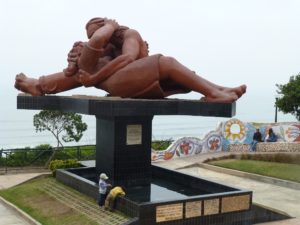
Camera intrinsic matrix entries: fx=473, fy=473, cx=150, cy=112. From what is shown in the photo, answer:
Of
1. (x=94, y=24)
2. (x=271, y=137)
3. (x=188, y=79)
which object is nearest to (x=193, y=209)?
(x=188, y=79)

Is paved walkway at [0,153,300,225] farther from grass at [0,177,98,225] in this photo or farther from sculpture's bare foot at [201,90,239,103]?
sculpture's bare foot at [201,90,239,103]

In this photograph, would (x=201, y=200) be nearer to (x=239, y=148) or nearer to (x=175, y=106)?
(x=175, y=106)

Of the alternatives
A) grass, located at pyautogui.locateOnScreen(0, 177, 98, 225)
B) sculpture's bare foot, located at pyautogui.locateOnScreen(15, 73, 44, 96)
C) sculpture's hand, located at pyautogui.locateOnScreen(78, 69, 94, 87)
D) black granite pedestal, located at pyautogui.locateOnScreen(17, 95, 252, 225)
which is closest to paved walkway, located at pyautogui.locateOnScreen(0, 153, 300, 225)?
grass, located at pyautogui.locateOnScreen(0, 177, 98, 225)

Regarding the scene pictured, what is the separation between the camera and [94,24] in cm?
1319

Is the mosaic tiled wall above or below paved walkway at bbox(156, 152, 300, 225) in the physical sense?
above

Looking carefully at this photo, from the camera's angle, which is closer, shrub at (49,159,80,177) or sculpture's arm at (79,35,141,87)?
sculpture's arm at (79,35,141,87)

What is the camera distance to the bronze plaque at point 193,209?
10820 mm

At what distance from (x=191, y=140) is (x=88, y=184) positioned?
10487mm

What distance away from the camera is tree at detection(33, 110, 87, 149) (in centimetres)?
1969

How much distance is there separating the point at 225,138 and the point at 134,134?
11.2 metres

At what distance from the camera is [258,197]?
14961mm

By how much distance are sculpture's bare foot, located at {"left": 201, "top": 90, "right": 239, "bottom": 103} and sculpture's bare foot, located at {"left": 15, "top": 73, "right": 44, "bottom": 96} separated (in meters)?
4.93

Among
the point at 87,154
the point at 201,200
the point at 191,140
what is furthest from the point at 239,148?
the point at 201,200

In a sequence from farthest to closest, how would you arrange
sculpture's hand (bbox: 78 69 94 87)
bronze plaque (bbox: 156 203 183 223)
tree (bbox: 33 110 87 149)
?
tree (bbox: 33 110 87 149) → sculpture's hand (bbox: 78 69 94 87) → bronze plaque (bbox: 156 203 183 223)
